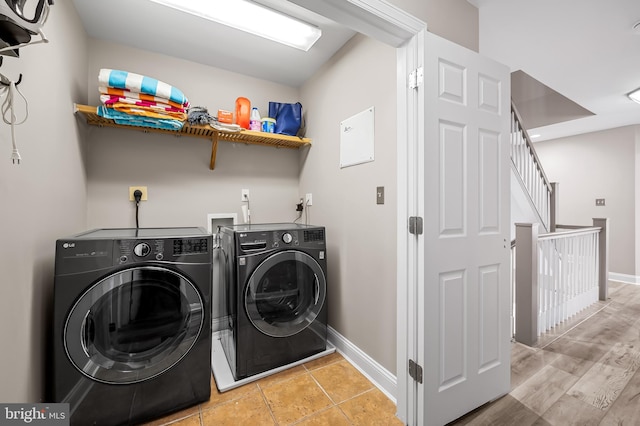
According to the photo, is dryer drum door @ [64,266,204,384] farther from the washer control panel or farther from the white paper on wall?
the white paper on wall

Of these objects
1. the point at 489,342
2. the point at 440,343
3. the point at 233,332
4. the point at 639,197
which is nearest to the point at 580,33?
the point at 489,342

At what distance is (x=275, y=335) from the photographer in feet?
5.72

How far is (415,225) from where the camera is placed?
1250 millimetres

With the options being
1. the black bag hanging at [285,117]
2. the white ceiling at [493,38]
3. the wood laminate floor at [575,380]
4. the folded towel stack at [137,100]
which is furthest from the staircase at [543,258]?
the folded towel stack at [137,100]

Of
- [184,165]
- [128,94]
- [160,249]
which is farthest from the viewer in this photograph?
[184,165]

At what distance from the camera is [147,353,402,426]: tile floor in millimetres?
1357

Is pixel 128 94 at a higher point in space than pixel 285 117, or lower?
lower

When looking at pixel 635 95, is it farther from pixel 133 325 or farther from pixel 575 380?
pixel 133 325

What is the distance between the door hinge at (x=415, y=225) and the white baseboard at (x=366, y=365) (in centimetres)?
91

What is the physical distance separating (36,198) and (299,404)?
1.66 metres

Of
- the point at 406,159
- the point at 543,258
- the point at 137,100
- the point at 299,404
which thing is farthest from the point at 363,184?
the point at 543,258

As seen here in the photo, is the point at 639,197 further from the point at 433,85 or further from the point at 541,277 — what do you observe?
the point at 433,85

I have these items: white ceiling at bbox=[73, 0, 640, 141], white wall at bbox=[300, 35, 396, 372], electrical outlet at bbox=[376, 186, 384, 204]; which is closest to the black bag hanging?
white wall at bbox=[300, 35, 396, 372]

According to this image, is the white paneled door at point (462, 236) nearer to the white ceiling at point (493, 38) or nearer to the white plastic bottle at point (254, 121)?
the white ceiling at point (493, 38)
